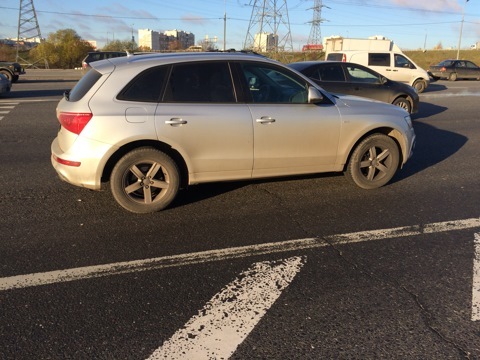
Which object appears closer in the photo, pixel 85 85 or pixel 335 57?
pixel 85 85

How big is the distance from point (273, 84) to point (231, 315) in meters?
3.08

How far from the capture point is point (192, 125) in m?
4.65

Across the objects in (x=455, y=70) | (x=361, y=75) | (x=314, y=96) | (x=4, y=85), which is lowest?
(x=4, y=85)

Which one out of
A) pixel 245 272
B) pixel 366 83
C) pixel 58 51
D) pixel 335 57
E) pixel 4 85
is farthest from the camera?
pixel 58 51

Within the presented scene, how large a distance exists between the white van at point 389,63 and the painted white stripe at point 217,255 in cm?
1571

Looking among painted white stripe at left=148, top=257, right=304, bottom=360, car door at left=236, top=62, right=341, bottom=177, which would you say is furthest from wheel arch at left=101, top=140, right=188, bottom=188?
painted white stripe at left=148, top=257, right=304, bottom=360

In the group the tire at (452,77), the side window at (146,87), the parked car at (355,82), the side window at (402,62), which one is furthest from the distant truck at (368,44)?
the side window at (146,87)

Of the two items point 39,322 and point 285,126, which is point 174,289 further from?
point 285,126

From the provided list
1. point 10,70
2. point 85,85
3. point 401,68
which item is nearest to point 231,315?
point 85,85

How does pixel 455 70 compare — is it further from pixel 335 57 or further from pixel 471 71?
pixel 335 57

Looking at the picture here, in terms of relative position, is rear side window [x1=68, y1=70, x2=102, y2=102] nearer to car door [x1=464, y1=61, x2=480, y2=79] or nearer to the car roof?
the car roof

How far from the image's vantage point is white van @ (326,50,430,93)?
19078 millimetres

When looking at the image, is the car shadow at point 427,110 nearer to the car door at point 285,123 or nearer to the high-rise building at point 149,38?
the car door at point 285,123

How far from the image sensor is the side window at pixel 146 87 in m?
4.56
